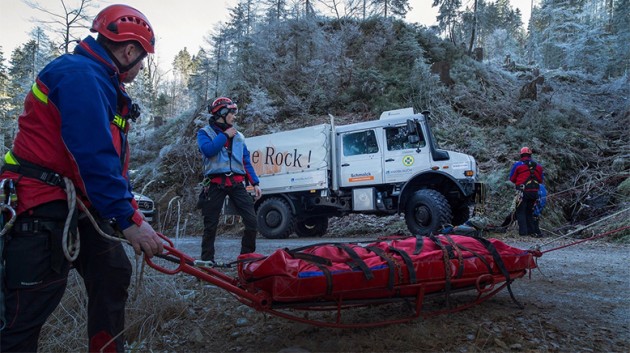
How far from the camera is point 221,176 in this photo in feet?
15.1

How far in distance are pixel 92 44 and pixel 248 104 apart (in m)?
17.1

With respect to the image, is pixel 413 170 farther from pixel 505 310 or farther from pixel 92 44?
pixel 92 44

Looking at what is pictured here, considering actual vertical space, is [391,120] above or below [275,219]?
above

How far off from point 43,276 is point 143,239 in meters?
0.44

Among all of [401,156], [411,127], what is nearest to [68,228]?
[411,127]

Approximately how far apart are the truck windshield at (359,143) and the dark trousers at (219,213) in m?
5.46

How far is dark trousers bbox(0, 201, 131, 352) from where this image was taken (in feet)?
5.51

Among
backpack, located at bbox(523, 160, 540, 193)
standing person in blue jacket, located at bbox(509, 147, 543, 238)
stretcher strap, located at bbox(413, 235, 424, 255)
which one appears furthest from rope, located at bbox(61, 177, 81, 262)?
backpack, located at bbox(523, 160, 540, 193)

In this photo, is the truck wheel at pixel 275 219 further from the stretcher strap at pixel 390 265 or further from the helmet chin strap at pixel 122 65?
the helmet chin strap at pixel 122 65

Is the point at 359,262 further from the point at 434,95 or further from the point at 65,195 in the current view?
the point at 434,95

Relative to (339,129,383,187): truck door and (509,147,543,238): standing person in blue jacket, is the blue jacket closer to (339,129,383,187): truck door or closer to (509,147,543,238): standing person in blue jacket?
(339,129,383,187): truck door

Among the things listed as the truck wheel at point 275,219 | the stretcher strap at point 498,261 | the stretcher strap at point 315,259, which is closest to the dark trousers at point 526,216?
the truck wheel at point 275,219

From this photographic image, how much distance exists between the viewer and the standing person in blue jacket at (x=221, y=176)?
14.7ft

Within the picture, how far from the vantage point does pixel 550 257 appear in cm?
563
